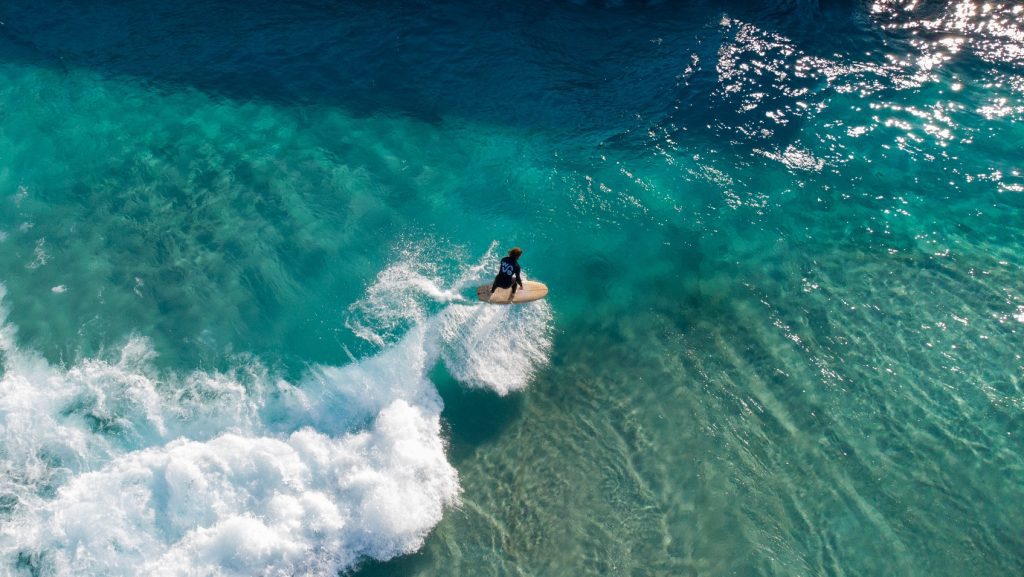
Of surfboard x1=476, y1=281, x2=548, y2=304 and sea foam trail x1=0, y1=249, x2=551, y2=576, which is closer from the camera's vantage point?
sea foam trail x1=0, y1=249, x2=551, y2=576

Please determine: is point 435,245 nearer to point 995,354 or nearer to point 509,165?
point 509,165

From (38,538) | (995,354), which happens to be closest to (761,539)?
A: (995,354)

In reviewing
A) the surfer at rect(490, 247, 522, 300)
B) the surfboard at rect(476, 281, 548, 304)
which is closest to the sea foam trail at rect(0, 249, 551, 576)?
the surfboard at rect(476, 281, 548, 304)

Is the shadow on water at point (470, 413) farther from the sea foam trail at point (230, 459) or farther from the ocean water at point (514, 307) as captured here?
the sea foam trail at point (230, 459)

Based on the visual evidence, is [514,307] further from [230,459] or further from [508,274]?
[230,459]

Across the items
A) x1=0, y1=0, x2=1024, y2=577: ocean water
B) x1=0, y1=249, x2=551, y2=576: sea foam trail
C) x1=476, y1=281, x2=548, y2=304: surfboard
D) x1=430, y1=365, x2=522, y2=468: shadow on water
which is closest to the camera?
x1=0, y1=249, x2=551, y2=576: sea foam trail

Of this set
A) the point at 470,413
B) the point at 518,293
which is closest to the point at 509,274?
the point at 518,293

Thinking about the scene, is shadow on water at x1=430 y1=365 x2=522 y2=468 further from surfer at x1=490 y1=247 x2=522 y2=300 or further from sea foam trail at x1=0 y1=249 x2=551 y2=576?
surfer at x1=490 y1=247 x2=522 y2=300
